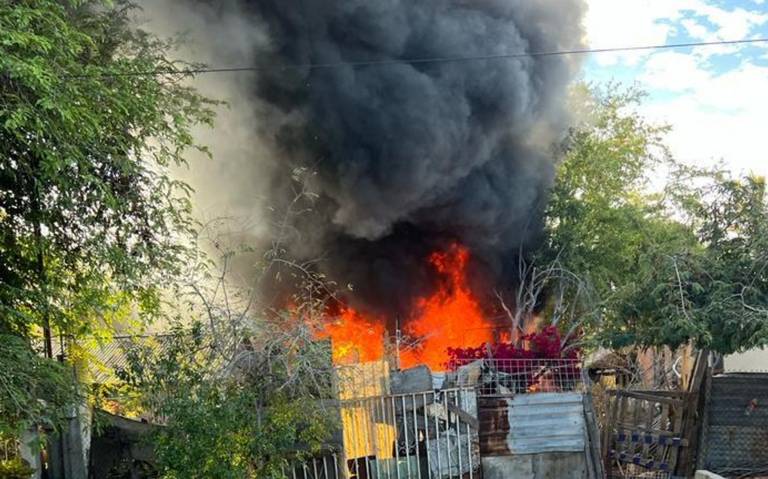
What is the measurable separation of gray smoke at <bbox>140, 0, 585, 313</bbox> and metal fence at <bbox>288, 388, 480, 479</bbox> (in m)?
7.09

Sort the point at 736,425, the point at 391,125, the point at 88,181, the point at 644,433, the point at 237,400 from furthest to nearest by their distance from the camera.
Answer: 1. the point at 391,125
2. the point at 644,433
3. the point at 736,425
4. the point at 88,181
5. the point at 237,400

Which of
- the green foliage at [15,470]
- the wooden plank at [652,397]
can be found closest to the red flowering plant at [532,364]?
the wooden plank at [652,397]

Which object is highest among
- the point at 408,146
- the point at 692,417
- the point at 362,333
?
the point at 408,146

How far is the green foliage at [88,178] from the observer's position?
7918 mm

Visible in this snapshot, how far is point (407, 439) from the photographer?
9.20 meters

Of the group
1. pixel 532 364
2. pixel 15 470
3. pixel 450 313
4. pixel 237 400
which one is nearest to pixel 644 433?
pixel 532 364

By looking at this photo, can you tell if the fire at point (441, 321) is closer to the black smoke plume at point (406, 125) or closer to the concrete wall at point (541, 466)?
the black smoke plume at point (406, 125)

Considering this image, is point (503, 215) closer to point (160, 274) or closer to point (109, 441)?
point (160, 274)

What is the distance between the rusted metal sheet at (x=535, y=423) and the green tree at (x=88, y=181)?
15.9 feet

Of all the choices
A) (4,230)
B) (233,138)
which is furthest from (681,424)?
(233,138)

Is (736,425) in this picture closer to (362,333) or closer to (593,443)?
(593,443)

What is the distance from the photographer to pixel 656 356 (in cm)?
1611

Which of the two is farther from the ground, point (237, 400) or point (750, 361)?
point (237, 400)

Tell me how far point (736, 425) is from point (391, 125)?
9963 millimetres
